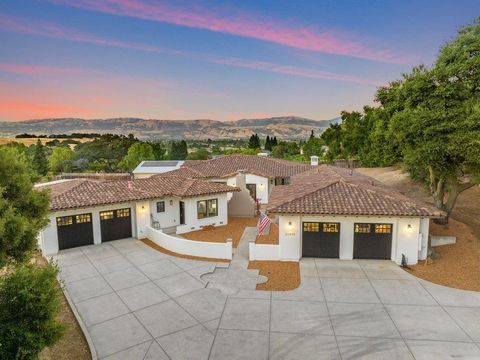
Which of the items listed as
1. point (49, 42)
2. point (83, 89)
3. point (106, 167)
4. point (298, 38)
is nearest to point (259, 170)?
point (298, 38)

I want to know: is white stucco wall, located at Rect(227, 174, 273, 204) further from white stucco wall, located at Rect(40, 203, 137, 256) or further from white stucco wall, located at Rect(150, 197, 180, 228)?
white stucco wall, located at Rect(40, 203, 137, 256)

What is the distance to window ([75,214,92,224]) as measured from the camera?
19.0 metres

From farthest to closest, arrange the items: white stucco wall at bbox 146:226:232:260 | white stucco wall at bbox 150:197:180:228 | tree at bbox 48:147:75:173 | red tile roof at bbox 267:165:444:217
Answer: tree at bbox 48:147:75:173 < white stucco wall at bbox 150:197:180:228 < white stucco wall at bbox 146:226:232:260 < red tile roof at bbox 267:165:444:217

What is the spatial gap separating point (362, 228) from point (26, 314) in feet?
48.7

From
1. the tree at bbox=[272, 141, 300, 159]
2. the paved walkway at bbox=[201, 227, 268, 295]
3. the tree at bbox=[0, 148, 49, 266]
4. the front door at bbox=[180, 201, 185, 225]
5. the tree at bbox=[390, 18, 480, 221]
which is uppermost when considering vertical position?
the tree at bbox=[390, 18, 480, 221]

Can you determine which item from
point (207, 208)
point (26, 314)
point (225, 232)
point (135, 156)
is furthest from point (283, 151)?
point (26, 314)

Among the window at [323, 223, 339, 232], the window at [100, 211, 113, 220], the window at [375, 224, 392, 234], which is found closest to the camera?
the window at [375, 224, 392, 234]

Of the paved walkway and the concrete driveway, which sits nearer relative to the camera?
the concrete driveway

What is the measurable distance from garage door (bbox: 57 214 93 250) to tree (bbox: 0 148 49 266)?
11.8 m

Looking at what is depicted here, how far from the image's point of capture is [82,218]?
62.8 feet

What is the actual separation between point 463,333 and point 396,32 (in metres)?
28.0

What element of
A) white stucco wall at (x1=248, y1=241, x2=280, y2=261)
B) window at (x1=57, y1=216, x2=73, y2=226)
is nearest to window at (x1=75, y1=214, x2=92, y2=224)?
window at (x1=57, y1=216, x2=73, y2=226)

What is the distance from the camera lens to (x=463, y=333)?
389 inches

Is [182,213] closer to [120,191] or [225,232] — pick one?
[225,232]
